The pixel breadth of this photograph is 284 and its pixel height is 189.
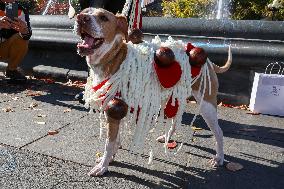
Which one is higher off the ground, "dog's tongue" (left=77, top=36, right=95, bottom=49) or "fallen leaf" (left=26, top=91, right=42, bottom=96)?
"dog's tongue" (left=77, top=36, right=95, bottom=49)

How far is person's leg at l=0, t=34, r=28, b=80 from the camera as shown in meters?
6.11

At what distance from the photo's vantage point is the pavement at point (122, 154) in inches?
118

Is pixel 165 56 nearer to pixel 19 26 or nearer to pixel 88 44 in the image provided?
pixel 88 44

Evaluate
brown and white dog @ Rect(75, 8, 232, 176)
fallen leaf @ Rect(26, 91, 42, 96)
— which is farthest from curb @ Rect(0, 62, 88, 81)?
brown and white dog @ Rect(75, 8, 232, 176)

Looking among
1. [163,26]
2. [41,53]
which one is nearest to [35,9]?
[41,53]

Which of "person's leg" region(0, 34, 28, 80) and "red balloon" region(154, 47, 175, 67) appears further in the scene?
"person's leg" region(0, 34, 28, 80)

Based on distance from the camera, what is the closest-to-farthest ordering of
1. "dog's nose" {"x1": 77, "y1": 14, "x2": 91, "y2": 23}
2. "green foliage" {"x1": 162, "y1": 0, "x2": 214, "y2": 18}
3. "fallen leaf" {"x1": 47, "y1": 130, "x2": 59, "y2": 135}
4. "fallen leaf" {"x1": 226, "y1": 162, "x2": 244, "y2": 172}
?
"dog's nose" {"x1": 77, "y1": 14, "x2": 91, "y2": 23} < "fallen leaf" {"x1": 226, "y1": 162, "x2": 244, "y2": 172} < "fallen leaf" {"x1": 47, "y1": 130, "x2": 59, "y2": 135} < "green foliage" {"x1": 162, "y1": 0, "x2": 214, "y2": 18}

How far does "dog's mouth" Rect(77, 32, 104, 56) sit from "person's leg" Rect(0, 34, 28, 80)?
3652 millimetres

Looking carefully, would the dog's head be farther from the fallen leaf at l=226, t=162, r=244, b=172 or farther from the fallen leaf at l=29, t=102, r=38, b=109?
the fallen leaf at l=29, t=102, r=38, b=109

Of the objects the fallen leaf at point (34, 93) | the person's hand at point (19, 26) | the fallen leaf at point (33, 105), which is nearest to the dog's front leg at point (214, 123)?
the fallen leaf at point (33, 105)

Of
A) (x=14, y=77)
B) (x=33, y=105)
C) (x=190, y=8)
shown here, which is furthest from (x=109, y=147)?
(x=190, y=8)

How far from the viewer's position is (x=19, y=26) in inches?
228

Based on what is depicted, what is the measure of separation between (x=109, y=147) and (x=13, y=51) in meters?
3.83

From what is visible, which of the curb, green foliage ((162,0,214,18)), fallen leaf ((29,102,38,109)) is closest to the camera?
fallen leaf ((29,102,38,109))
